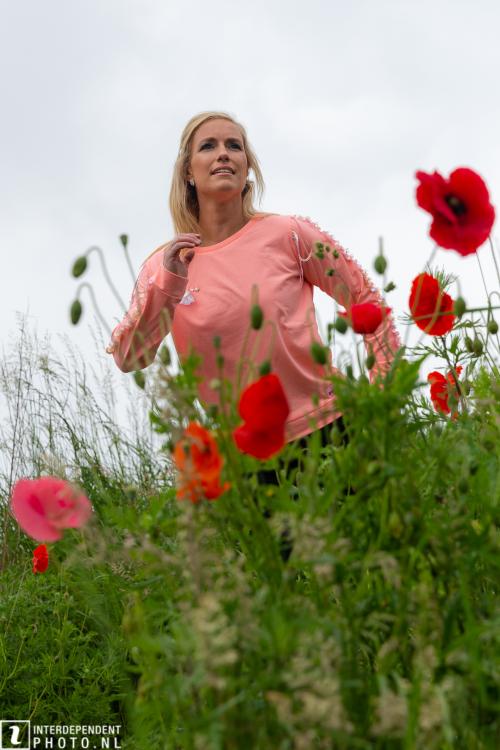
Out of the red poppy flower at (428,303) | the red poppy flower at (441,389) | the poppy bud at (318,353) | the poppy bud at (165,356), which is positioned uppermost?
the red poppy flower at (441,389)

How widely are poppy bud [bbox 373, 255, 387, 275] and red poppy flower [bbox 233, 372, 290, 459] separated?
445mm

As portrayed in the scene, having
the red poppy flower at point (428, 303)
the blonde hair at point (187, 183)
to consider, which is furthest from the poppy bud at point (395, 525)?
the blonde hair at point (187, 183)

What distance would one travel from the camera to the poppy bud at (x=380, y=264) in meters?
1.48

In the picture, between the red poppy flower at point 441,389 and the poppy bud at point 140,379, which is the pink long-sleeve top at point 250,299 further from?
the poppy bud at point 140,379

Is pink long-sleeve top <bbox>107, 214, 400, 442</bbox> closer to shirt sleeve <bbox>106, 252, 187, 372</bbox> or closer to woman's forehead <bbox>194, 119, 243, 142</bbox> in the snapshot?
shirt sleeve <bbox>106, 252, 187, 372</bbox>

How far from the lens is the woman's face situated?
3.04 metres

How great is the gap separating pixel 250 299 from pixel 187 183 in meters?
0.67

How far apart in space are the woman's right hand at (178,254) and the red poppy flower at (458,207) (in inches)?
42.8

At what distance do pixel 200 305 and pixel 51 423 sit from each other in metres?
1.83

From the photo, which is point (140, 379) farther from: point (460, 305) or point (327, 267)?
point (327, 267)

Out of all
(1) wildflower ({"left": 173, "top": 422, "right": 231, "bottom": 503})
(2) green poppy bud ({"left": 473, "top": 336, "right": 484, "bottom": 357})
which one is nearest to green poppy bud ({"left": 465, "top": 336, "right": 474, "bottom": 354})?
(2) green poppy bud ({"left": 473, "top": 336, "right": 484, "bottom": 357})

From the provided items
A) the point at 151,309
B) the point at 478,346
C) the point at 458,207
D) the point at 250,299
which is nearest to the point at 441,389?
the point at 478,346

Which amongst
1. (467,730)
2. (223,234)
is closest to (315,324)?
(223,234)

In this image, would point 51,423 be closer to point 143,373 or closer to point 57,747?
point 57,747
